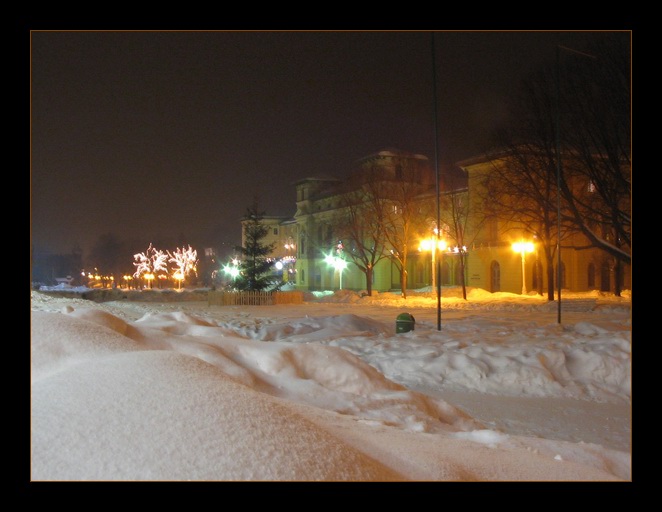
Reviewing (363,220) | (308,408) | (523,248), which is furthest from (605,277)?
(308,408)

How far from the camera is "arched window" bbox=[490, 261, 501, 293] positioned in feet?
172

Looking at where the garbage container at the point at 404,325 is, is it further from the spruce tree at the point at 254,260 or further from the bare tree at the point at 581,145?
the spruce tree at the point at 254,260

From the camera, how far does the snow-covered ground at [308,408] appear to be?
3.72 m

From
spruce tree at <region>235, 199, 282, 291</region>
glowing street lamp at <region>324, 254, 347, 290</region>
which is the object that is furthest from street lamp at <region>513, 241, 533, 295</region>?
glowing street lamp at <region>324, 254, 347, 290</region>

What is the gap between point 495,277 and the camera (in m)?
52.8

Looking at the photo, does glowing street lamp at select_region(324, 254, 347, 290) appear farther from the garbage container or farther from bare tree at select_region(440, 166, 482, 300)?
the garbage container

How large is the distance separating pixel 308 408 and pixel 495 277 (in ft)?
159

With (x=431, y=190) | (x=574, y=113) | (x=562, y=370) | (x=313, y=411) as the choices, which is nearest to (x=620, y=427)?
(x=562, y=370)

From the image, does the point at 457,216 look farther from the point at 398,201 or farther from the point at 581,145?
the point at 581,145

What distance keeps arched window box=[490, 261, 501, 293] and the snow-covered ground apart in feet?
132

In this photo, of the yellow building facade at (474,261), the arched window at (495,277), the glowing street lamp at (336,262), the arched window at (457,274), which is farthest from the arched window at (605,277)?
the glowing street lamp at (336,262)

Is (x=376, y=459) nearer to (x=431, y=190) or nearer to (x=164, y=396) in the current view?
(x=164, y=396)

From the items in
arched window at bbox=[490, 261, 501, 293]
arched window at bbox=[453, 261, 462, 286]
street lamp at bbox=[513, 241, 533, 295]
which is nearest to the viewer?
street lamp at bbox=[513, 241, 533, 295]

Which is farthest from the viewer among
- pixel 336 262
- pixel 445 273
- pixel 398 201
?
pixel 336 262
